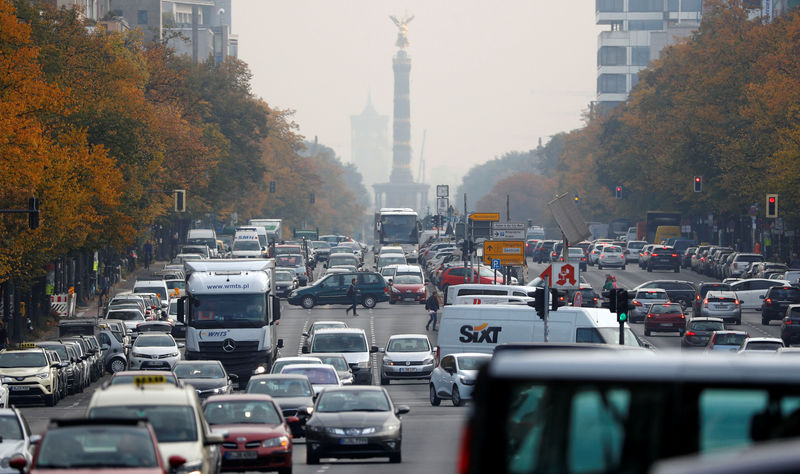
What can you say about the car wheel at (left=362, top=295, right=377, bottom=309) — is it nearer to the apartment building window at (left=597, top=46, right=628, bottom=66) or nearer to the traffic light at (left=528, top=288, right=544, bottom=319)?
the traffic light at (left=528, top=288, right=544, bottom=319)

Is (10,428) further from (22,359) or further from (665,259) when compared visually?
(665,259)

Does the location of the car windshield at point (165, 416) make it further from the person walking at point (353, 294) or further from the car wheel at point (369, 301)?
the car wheel at point (369, 301)

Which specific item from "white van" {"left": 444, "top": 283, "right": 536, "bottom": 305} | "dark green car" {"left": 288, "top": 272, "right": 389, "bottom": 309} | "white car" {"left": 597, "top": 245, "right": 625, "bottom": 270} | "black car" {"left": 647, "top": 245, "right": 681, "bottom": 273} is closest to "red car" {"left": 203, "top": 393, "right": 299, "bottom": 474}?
"white van" {"left": 444, "top": 283, "right": 536, "bottom": 305}

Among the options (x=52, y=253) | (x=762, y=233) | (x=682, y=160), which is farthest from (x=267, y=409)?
(x=762, y=233)

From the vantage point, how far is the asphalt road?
75.8 ft

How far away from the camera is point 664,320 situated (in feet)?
170

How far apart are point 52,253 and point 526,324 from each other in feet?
76.9

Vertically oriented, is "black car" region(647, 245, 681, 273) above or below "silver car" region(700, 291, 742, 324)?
above

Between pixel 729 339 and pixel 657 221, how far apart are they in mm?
64608

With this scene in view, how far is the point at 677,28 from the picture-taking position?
623 ft

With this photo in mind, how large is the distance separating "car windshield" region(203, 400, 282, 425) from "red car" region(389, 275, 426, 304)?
45431 mm

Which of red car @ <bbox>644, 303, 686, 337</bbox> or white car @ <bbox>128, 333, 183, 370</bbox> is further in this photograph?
red car @ <bbox>644, 303, 686, 337</bbox>

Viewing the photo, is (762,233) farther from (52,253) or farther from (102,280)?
(52,253)

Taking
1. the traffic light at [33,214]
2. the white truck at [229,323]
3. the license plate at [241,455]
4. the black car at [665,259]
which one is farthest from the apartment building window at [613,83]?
the license plate at [241,455]
